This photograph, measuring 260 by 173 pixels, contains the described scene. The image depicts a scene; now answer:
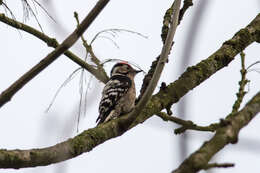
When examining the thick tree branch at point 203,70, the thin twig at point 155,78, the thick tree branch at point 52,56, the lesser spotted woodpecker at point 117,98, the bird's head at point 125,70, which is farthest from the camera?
the bird's head at point 125,70

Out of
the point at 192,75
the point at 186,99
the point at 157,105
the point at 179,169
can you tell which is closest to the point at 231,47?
the point at 192,75

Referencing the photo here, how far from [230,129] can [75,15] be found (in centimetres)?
241

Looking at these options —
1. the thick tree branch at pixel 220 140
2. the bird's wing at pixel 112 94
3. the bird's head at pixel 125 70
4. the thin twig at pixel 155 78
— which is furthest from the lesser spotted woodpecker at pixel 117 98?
the thick tree branch at pixel 220 140

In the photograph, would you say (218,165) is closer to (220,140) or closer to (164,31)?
(220,140)

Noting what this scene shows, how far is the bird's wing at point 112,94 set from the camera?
6268 millimetres

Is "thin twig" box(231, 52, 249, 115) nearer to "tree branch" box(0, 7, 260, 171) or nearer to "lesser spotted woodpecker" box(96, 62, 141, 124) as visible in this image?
"tree branch" box(0, 7, 260, 171)

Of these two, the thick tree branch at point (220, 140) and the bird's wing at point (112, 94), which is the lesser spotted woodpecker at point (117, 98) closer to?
the bird's wing at point (112, 94)

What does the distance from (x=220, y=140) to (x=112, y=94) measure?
4381 millimetres

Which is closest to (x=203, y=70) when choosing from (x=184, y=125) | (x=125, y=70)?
(x=184, y=125)

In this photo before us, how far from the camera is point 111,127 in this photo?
11.6ft

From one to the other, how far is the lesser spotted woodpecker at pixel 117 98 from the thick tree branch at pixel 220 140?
366cm

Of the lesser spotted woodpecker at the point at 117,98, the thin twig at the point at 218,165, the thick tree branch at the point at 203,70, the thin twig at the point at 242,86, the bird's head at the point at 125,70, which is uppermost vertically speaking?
the bird's head at the point at 125,70

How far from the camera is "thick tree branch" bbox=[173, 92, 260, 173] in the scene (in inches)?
79.6

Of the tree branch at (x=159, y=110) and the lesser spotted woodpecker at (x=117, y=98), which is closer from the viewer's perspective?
the tree branch at (x=159, y=110)
